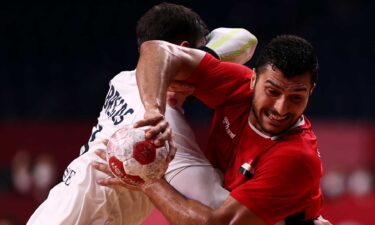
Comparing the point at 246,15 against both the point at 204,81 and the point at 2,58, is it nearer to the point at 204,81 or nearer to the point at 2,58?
the point at 2,58

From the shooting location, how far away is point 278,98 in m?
3.22

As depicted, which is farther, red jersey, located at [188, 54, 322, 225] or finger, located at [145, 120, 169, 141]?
red jersey, located at [188, 54, 322, 225]

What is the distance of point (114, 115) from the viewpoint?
372cm

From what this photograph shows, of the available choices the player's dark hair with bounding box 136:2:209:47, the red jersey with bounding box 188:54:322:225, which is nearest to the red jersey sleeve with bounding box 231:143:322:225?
the red jersey with bounding box 188:54:322:225

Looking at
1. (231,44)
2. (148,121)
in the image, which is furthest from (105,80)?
(148,121)

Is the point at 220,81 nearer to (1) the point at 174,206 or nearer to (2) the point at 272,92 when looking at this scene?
(2) the point at 272,92

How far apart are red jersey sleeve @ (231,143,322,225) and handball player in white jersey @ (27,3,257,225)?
0.20 metres

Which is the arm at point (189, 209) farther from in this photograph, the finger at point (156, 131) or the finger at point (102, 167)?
the finger at point (156, 131)

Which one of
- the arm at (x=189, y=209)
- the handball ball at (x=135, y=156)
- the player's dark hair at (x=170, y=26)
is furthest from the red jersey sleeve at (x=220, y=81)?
the handball ball at (x=135, y=156)

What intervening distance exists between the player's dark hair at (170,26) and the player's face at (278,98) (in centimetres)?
69

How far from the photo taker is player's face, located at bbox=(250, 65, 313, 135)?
3.19 meters

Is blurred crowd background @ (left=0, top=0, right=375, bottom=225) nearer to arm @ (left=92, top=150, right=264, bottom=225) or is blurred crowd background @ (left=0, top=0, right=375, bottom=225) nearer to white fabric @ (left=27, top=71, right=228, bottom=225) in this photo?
white fabric @ (left=27, top=71, right=228, bottom=225)

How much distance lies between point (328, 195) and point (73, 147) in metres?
2.84

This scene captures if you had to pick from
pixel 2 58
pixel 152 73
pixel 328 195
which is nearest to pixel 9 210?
pixel 2 58
